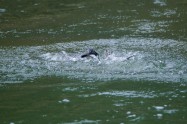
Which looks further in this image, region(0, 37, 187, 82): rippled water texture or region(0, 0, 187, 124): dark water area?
region(0, 37, 187, 82): rippled water texture

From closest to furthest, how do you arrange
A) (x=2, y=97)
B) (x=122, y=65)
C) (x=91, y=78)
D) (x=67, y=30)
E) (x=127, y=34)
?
(x=2, y=97) → (x=91, y=78) → (x=122, y=65) → (x=127, y=34) → (x=67, y=30)

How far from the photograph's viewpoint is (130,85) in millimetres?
8258

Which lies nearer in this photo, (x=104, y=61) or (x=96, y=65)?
(x=96, y=65)

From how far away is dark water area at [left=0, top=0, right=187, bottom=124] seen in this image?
7152 millimetres

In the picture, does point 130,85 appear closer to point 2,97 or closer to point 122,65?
point 122,65

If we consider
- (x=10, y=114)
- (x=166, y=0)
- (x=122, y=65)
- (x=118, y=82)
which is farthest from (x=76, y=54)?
(x=166, y=0)

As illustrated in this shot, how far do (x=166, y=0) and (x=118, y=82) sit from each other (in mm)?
7866

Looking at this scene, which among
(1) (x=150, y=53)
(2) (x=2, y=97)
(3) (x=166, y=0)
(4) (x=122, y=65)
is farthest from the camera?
(3) (x=166, y=0)

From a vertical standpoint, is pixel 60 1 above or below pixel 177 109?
above

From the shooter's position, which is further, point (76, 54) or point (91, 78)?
point (76, 54)

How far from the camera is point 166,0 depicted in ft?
51.3

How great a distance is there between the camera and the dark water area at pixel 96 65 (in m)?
7.15

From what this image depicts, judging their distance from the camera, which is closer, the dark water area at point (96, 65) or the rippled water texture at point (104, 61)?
the dark water area at point (96, 65)

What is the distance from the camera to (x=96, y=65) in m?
9.45
